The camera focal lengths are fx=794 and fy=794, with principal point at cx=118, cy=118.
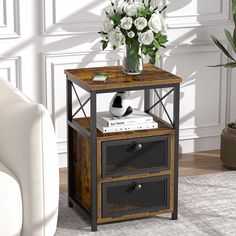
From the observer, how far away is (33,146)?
11.1ft

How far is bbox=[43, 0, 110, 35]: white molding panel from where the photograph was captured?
4570 mm

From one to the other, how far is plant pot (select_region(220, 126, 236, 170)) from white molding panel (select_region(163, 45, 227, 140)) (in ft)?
1.06

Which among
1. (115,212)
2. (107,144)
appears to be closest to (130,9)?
(107,144)

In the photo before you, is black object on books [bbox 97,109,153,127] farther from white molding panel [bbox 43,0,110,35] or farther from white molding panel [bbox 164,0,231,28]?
white molding panel [bbox 164,0,231,28]

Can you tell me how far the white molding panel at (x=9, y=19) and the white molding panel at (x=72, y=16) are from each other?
0.54 feet

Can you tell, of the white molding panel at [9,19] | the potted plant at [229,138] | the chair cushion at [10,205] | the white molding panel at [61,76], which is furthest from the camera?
the potted plant at [229,138]

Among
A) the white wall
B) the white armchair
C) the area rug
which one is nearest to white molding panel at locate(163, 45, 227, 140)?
the white wall

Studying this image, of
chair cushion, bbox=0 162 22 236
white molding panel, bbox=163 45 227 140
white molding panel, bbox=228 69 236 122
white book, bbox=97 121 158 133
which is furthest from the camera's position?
white molding panel, bbox=228 69 236 122

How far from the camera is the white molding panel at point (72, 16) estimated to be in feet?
15.0

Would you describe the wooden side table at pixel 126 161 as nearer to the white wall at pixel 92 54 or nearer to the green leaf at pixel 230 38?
the white wall at pixel 92 54

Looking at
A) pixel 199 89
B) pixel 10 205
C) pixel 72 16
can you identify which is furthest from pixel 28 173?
pixel 199 89

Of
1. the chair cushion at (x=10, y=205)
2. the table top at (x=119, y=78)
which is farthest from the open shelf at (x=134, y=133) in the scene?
the chair cushion at (x=10, y=205)

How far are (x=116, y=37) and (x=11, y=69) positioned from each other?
3.24 ft

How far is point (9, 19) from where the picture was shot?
4.50 metres
